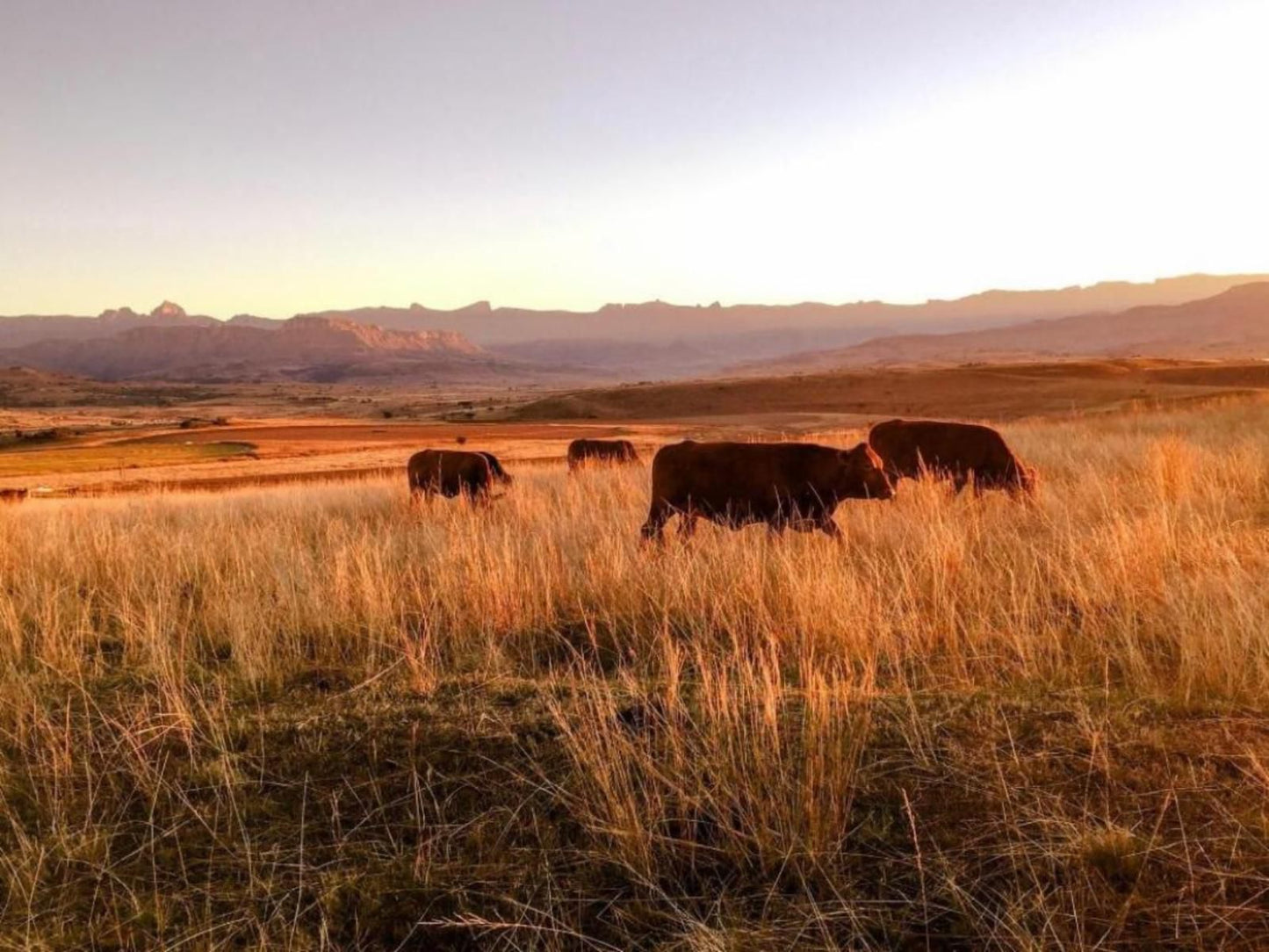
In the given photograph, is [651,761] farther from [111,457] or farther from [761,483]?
[111,457]

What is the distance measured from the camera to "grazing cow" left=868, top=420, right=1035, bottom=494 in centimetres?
1048

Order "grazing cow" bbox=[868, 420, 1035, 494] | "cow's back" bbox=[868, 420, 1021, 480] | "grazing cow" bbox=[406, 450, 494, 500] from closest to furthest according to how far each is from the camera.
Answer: "grazing cow" bbox=[868, 420, 1035, 494], "cow's back" bbox=[868, 420, 1021, 480], "grazing cow" bbox=[406, 450, 494, 500]

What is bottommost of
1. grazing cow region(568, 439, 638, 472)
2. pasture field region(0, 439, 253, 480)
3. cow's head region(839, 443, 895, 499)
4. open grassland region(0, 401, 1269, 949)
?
pasture field region(0, 439, 253, 480)

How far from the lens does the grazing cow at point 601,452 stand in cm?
1973

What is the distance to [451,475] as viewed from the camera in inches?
580

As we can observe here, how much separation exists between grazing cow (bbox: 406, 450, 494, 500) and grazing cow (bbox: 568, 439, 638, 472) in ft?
15.6

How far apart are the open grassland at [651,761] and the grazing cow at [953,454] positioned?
5.05m

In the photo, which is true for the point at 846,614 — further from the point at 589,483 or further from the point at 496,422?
the point at 496,422

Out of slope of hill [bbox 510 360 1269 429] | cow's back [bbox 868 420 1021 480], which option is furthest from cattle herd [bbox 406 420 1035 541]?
slope of hill [bbox 510 360 1269 429]

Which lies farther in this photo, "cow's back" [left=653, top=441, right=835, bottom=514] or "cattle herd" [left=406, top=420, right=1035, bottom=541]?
"cow's back" [left=653, top=441, right=835, bottom=514]

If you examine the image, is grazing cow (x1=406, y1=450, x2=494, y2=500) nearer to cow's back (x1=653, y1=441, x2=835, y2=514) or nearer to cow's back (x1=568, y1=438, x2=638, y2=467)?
cow's back (x1=568, y1=438, x2=638, y2=467)

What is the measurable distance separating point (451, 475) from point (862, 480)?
9131 mm

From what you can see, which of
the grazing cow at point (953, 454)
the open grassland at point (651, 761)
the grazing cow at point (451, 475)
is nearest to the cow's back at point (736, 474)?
the open grassland at point (651, 761)

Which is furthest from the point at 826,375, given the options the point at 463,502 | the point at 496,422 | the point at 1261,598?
the point at 1261,598
